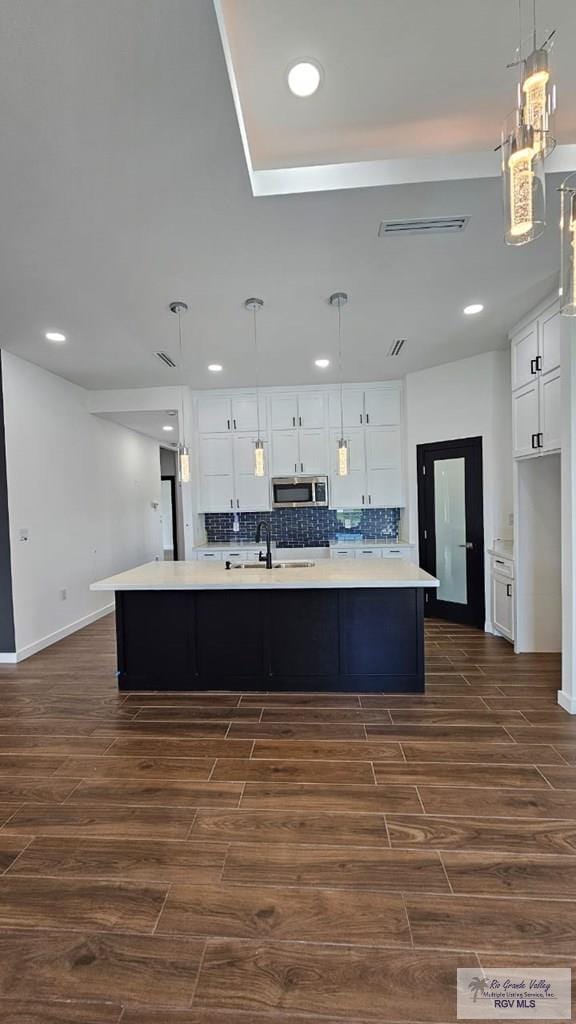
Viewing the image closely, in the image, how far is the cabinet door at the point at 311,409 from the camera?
5688mm

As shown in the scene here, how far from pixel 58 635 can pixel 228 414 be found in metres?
3.25

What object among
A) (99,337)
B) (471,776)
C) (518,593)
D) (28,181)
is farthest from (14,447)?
(518,593)

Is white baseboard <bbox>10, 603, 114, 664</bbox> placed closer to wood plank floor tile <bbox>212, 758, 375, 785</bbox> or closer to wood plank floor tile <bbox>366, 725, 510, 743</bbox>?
wood plank floor tile <bbox>212, 758, 375, 785</bbox>

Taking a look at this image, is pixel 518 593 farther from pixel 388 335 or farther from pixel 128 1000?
pixel 128 1000

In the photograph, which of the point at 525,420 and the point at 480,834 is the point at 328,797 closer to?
the point at 480,834

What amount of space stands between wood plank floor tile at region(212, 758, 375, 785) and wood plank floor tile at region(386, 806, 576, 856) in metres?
0.34

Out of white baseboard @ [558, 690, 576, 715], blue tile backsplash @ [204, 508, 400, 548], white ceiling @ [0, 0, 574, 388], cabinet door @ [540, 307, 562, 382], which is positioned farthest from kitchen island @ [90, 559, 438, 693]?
blue tile backsplash @ [204, 508, 400, 548]

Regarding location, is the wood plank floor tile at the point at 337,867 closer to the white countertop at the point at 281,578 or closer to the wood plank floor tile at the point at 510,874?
the wood plank floor tile at the point at 510,874

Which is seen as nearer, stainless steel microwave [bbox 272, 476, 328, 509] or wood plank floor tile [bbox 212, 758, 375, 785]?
wood plank floor tile [bbox 212, 758, 375, 785]

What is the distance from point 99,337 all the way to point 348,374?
2.74 metres

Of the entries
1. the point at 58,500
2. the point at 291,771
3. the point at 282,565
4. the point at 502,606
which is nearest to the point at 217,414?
the point at 58,500

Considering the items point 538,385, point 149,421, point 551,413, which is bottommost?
point 551,413

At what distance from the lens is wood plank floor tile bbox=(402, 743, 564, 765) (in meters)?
2.40

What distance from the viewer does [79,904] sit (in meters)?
1.62
